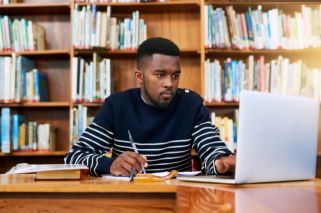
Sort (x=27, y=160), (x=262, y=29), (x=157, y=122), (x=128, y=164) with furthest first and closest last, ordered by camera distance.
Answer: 1. (x=27, y=160)
2. (x=262, y=29)
3. (x=157, y=122)
4. (x=128, y=164)

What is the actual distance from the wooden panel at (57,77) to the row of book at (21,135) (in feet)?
0.98

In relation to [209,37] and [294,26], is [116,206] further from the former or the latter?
[294,26]

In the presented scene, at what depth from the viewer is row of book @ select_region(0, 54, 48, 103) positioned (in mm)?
3174

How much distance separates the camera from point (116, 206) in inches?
44.1

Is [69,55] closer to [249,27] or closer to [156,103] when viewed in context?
[249,27]

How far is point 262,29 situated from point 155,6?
2.54 feet

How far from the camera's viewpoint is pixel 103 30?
3186 millimetres

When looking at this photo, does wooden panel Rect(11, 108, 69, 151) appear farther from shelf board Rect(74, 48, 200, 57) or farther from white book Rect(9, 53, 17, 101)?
shelf board Rect(74, 48, 200, 57)

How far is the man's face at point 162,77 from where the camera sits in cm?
191

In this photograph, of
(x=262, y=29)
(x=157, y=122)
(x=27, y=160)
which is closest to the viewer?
(x=157, y=122)

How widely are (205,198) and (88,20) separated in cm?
240

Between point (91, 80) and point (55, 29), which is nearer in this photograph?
point (91, 80)

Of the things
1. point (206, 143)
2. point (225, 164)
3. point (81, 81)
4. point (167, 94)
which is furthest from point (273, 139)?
point (81, 81)

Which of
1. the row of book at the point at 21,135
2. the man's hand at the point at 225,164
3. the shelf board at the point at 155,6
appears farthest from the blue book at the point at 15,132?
the man's hand at the point at 225,164
